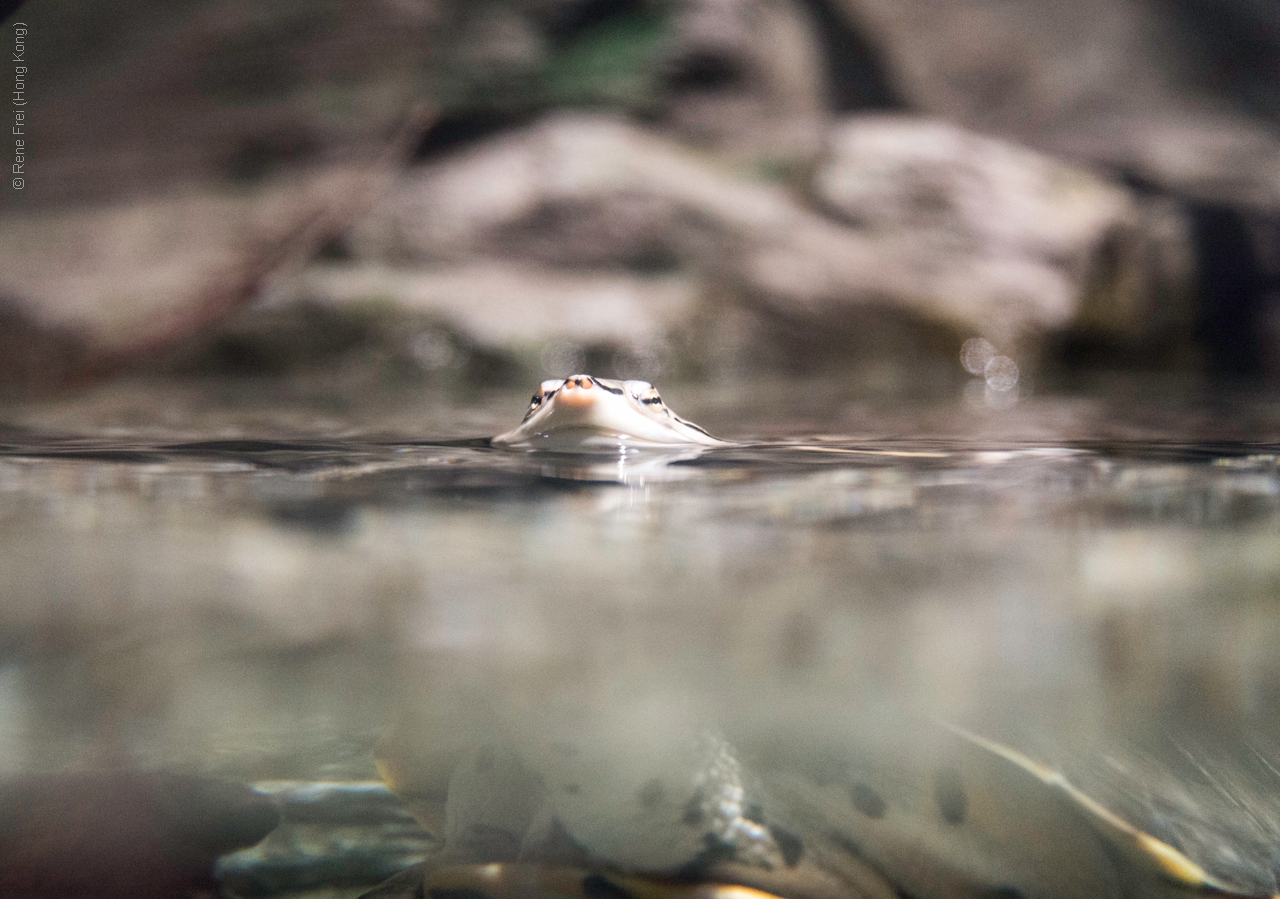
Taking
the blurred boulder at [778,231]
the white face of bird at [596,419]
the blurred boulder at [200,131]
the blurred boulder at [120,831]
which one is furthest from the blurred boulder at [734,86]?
the blurred boulder at [120,831]

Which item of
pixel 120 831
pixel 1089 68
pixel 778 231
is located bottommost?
pixel 120 831

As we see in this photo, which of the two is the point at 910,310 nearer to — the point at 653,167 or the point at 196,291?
the point at 653,167

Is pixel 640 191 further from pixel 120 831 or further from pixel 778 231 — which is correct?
pixel 120 831

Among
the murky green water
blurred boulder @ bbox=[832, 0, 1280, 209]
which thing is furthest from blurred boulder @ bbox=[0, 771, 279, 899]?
blurred boulder @ bbox=[832, 0, 1280, 209]

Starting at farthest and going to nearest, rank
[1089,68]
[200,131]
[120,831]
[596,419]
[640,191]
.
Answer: [1089,68]
[200,131]
[640,191]
[596,419]
[120,831]

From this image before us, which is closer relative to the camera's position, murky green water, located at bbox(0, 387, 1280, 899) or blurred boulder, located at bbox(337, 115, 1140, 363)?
murky green water, located at bbox(0, 387, 1280, 899)

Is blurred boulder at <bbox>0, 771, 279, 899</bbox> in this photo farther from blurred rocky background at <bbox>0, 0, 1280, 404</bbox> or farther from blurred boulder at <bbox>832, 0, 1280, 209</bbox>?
blurred boulder at <bbox>832, 0, 1280, 209</bbox>

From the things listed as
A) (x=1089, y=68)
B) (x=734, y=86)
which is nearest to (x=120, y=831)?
(x=734, y=86)

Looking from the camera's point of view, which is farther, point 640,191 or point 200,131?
point 200,131
